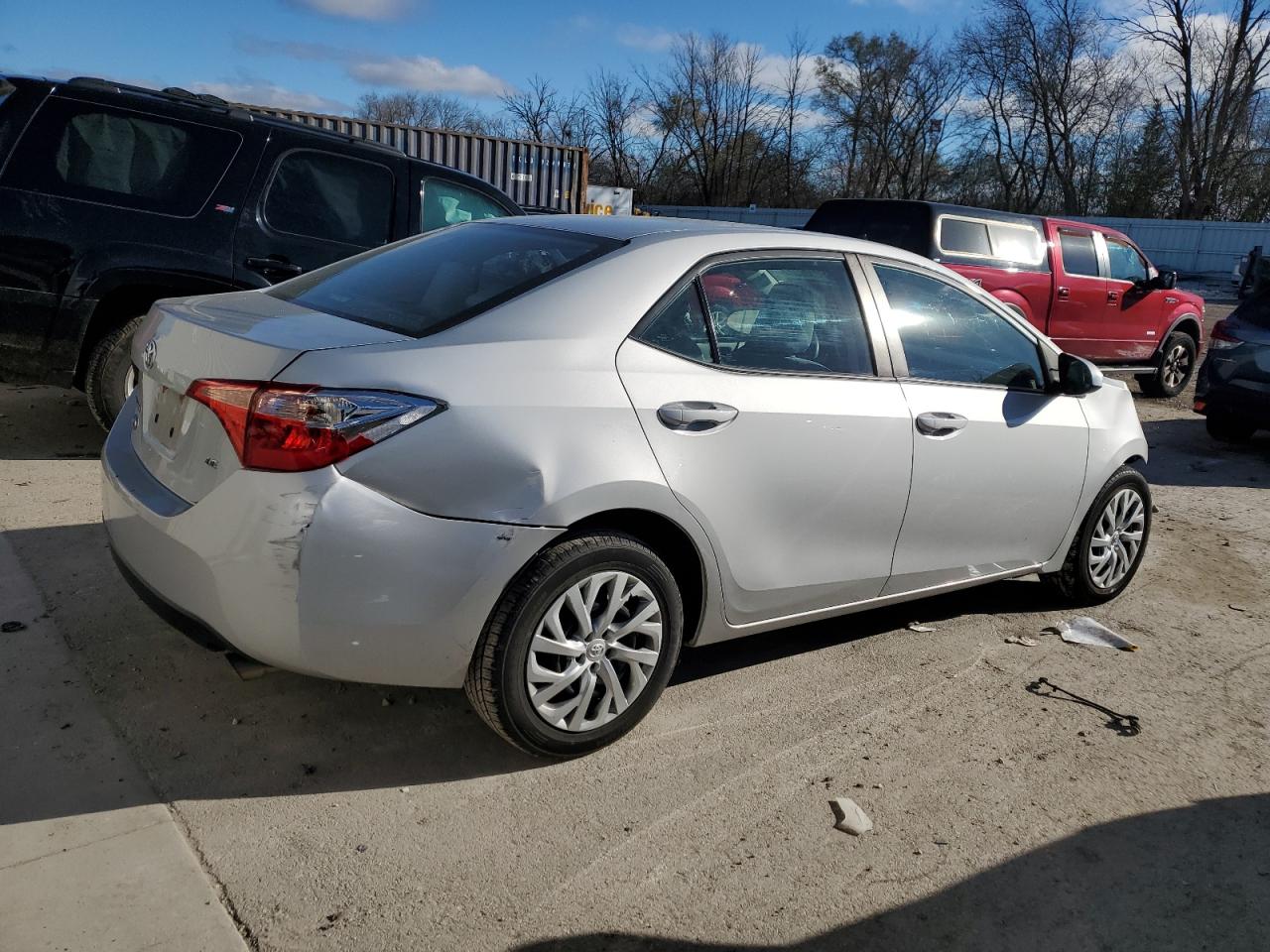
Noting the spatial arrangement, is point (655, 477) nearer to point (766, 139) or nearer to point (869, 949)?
point (869, 949)

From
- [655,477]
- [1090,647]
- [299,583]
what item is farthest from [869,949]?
[1090,647]

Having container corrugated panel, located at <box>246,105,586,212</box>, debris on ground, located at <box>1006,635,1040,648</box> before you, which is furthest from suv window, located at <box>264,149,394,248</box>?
container corrugated panel, located at <box>246,105,586,212</box>

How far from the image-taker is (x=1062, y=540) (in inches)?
185

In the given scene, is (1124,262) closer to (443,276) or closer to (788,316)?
(788,316)

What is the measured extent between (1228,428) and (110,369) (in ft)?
29.9

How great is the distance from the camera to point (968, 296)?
4336 millimetres

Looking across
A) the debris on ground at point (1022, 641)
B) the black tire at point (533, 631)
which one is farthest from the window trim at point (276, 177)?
the debris on ground at point (1022, 641)

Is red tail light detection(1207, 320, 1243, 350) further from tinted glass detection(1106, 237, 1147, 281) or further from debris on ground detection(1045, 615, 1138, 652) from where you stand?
debris on ground detection(1045, 615, 1138, 652)

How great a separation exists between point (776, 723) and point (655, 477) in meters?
1.05

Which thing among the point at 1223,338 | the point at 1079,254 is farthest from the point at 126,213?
the point at 1079,254

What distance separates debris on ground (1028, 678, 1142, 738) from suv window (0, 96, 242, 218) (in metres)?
4.86

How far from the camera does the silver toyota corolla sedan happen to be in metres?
2.70

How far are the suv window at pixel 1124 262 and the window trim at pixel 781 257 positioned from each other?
8981mm

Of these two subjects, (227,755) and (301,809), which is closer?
(301,809)
